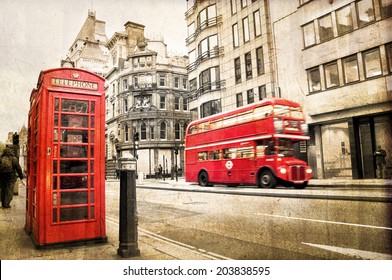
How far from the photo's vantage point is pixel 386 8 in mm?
3469

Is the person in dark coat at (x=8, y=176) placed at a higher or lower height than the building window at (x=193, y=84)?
lower

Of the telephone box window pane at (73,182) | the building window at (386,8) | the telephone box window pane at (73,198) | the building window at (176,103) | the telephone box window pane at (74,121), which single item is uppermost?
the building window at (386,8)

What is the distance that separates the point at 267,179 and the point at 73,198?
4.51 m

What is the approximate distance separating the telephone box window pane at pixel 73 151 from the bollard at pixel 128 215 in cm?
53

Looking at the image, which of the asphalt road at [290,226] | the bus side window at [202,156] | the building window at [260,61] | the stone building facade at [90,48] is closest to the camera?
the asphalt road at [290,226]

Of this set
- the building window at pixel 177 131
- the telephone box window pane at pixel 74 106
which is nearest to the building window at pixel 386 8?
the telephone box window pane at pixel 74 106

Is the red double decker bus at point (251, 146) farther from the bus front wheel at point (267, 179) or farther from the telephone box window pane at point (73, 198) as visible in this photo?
the telephone box window pane at point (73, 198)

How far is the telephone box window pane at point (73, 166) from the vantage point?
264cm

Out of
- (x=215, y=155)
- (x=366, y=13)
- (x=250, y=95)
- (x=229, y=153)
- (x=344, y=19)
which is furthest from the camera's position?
(x=215, y=155)

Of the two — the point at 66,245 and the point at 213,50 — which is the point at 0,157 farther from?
the point at 213,50

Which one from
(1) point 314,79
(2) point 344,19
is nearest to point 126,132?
(1) point 314,79

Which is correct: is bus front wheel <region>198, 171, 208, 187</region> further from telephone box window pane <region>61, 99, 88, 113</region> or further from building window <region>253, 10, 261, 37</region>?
Answer: telephone box window pane <region>61, 99, 88, 113</region>

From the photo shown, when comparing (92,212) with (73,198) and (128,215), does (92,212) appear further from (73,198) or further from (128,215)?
(128,215)
